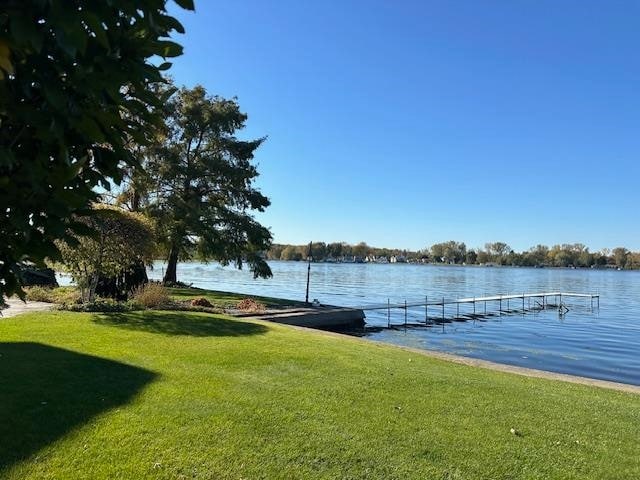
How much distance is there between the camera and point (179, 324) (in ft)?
42.7

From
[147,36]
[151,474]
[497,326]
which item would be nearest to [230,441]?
[151,474]

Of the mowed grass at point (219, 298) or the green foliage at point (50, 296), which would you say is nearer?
the green foliage at point (50, 296)

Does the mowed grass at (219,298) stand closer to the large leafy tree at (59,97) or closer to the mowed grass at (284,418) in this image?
the mowed grass at (284,418)

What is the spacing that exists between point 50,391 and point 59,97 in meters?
5.84

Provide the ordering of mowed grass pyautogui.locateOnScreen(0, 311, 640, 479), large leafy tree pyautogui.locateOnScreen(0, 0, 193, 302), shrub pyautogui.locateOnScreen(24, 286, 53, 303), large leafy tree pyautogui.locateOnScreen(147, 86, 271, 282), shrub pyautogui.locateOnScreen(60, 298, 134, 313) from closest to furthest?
large leafy tree pyautogui.locateOnScreen(0, 0, 193, 302)
mowed grass pyautogui.locateOnScreen(0, 311, 640, 479)
shrub pyautogui.locateOnScreen(60, 298, 134, 313)
shrub pyautogui.locateOnScreen(24, 286, 53, 303)
large leafy tree pyautogui.locateOnScreen(147, 86, 271, 282)

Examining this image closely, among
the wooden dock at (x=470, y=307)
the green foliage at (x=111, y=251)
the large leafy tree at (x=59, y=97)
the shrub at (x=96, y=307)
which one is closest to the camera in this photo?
the large leafy tree at (x=59, y=97)

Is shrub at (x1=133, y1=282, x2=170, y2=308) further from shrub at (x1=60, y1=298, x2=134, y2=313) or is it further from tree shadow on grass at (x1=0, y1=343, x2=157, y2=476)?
tree shadow on grass at (x1=0, y1=343, x2=157, y2=476)

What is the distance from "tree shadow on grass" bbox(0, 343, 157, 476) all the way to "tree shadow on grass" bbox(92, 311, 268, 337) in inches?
132

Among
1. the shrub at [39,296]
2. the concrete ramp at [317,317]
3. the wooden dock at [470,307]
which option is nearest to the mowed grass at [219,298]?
the concrete ramp at [317,317]

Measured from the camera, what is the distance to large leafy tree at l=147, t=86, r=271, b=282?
29.1 meters

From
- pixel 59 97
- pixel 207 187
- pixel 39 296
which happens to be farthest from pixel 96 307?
pixel 207 187

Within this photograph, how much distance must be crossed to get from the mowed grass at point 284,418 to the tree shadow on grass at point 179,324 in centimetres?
226

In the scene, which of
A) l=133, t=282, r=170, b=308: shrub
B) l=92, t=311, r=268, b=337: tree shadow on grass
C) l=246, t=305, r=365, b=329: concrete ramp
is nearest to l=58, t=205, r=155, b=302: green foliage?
l=133, t=282, r=170, b=308: shrub

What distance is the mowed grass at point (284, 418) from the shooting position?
468 cm
